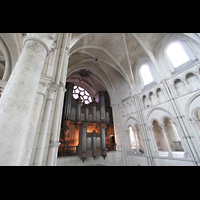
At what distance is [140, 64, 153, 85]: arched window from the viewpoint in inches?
383

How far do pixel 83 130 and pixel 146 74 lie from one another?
8.31 m

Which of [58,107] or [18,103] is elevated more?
[58,107]

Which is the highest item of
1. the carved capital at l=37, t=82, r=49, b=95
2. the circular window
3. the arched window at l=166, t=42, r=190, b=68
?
the circular window

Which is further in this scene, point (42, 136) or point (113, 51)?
point (113, 51)

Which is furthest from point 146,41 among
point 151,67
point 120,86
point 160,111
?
point 160,111

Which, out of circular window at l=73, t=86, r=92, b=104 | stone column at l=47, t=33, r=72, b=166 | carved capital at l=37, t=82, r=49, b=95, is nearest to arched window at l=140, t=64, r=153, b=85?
stone column at l=47, t=33, r=72, b=166

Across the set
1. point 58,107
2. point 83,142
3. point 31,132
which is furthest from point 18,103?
point 83,142

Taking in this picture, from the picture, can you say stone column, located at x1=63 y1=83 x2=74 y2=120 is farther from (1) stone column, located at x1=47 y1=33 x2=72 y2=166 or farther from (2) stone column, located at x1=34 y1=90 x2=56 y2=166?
(2) stone column, located at x1=34 y1=90 x2=56 y2=166

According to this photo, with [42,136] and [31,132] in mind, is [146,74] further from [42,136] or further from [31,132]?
[31,132]

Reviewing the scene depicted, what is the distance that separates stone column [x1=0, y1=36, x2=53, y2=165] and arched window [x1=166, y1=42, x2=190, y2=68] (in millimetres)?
9601

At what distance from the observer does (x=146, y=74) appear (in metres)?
10.1
